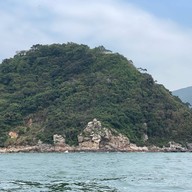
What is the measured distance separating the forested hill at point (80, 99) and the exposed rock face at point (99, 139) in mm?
3228

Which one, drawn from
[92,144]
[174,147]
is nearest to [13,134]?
[92,144]

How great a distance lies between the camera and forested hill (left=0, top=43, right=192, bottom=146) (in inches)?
4988

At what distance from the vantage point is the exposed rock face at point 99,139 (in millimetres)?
116938

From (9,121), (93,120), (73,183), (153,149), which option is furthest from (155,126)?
(73,183)

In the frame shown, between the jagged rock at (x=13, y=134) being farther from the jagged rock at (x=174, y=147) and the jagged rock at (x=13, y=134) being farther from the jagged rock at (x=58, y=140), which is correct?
the jagged rock at (x=174, y=147)

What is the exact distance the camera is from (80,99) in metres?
134

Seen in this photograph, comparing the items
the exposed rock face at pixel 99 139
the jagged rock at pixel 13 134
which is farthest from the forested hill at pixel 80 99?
the exposed rock face at pixel 99 139

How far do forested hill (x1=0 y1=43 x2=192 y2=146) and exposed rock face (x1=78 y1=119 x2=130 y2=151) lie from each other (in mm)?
3228

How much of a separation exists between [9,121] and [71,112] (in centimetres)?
1692

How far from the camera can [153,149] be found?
12362 cm

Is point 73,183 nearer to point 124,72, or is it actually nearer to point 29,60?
point 124,72

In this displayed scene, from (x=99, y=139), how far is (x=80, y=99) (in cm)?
2034

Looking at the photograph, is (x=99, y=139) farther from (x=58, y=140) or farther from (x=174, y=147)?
(x=174, y=147)

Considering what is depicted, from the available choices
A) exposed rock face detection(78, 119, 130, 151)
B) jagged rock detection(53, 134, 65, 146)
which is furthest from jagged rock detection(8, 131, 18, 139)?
exposed rock face detection(78, 119, 130, 151)
